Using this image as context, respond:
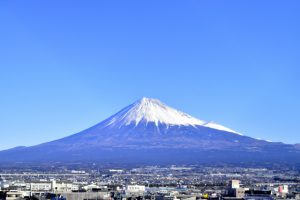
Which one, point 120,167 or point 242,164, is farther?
point 242,164

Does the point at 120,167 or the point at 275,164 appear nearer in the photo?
the point at 120,167

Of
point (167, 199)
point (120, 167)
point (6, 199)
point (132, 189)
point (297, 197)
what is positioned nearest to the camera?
point (6, 199)

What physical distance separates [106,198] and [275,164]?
129 meters

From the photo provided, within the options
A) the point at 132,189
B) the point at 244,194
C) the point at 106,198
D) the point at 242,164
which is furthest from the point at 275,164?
the point at 106,198

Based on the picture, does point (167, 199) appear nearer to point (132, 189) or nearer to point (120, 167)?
point (132, 189)

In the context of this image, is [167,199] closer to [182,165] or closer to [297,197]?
[297,197]

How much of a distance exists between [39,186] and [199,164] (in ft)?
329

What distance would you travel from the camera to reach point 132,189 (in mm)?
93875

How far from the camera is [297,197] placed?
73.5 metres

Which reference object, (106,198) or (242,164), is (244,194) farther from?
(242,164)

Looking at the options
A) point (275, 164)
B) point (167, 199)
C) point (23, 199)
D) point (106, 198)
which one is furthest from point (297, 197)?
point (275, 164)

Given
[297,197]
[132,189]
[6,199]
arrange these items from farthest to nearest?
[132,189] → [297,197] → [6,199]

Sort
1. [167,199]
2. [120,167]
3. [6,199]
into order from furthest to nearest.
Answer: [120,167] → [167,199] → [6,199]

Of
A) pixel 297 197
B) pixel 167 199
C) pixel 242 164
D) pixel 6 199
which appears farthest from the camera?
pixel 242 164
